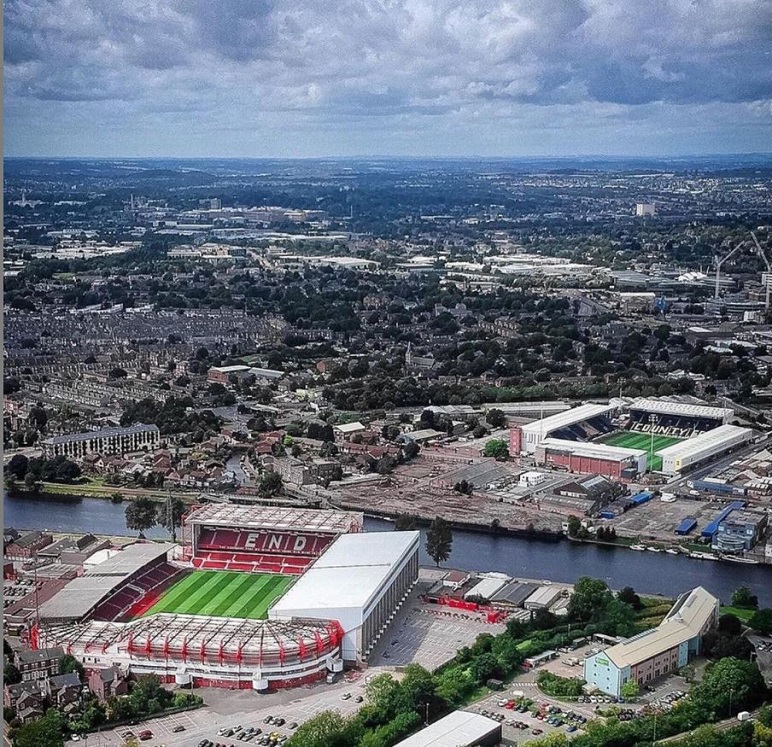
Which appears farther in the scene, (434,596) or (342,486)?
(342,486)

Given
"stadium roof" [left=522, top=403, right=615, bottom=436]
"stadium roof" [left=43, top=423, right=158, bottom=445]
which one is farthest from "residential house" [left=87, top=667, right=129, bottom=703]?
"stadium roof" [left=522, top=403, right=615, bottom=436]

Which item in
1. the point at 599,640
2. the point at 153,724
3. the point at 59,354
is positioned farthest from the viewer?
the point at 59,354

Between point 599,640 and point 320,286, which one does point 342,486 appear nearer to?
point 599,640

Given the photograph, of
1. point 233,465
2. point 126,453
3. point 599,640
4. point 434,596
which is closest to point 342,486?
point 233,465

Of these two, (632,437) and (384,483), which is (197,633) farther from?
(632,437)

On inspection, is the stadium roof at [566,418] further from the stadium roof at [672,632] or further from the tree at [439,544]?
the stadium roof at [672,632]

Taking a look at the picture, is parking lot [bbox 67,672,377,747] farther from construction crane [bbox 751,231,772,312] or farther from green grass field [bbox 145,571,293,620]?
construction crane [bbox 751,231,772,312]

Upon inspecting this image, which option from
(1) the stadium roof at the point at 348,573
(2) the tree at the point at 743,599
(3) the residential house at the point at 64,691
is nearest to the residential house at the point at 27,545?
(1) the stadium roof at the point at 348,573

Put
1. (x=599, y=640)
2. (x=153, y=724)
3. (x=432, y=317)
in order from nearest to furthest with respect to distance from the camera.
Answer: (x=153, y=724)
(x=599, y=640)
(x=432, y=317)
